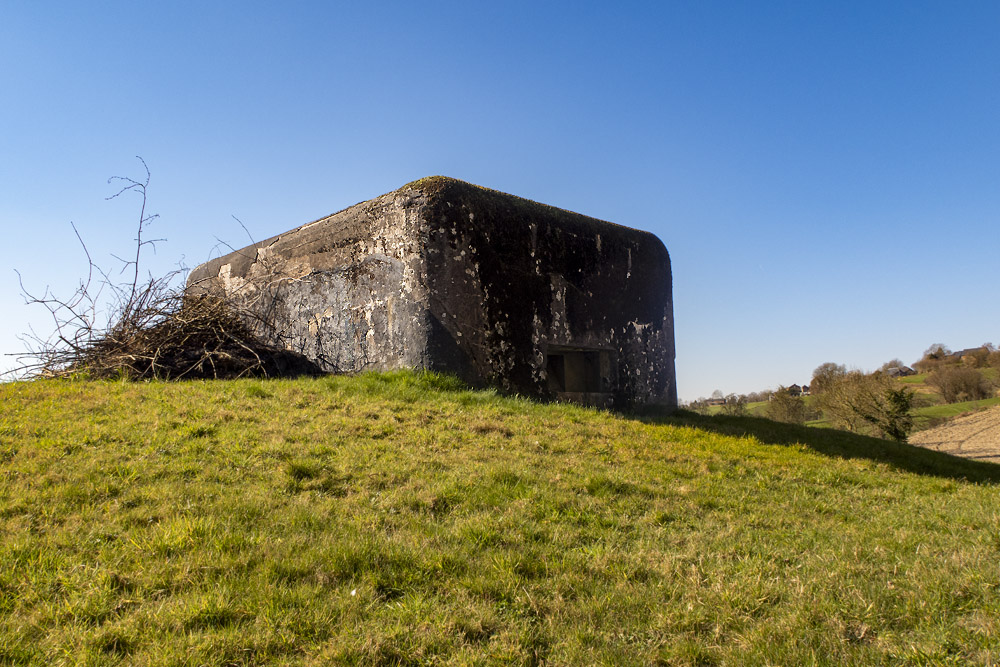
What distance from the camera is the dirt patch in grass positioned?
19.4m

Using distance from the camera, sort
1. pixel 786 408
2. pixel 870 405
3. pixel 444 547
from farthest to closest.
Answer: pixel 786 408 < pixel 870 405 < pixel 444 547

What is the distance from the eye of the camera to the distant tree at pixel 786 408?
25.0 m

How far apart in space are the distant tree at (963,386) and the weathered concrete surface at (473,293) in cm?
2676

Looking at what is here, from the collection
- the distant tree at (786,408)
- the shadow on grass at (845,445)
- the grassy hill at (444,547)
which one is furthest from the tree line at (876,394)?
the grassy hill at (444,547)

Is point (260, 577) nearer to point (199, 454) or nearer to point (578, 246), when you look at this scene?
point (199, 454)

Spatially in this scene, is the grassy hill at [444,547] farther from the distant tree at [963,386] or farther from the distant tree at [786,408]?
the distant tree at [963,386]

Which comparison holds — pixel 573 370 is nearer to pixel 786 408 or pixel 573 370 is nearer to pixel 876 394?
pixel 876 394

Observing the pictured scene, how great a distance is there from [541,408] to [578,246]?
11.2 feet

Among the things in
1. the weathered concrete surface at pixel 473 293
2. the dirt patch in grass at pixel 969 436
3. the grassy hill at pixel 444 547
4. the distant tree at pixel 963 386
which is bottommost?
the dirt patch in grass at pixel 969 436

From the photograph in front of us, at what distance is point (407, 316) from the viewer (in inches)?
336

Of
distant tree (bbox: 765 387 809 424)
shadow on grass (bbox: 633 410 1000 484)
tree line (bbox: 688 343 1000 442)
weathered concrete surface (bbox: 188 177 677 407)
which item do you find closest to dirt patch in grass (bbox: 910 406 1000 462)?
tree line (bbox: 688 343 1000 442)

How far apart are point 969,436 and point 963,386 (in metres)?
11.1

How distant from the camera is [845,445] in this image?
9008 millimetres

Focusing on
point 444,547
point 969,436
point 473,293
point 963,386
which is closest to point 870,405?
point 969,436
